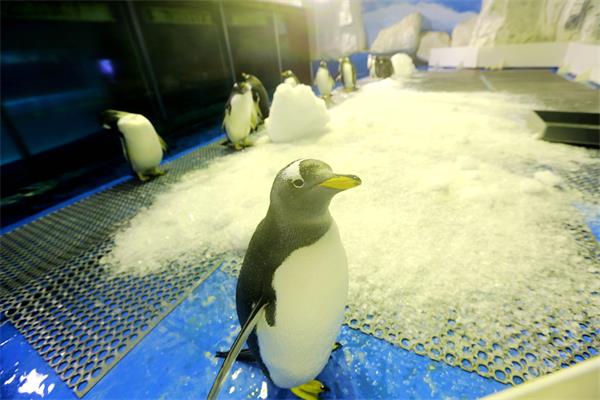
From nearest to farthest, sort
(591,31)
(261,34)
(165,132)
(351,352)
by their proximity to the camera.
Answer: (351,352)
(165,132)
(591,31)
(261,34)

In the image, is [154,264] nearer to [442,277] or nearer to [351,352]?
[351,352]

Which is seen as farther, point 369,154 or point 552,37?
point 552,37

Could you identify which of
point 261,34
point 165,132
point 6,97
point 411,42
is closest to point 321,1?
point 411,42

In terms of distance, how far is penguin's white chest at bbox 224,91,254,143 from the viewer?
2706 mm

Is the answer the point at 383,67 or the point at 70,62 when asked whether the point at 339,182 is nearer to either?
the point at 70,62

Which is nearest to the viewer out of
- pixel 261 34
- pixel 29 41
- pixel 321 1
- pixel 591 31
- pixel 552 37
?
pixel 29 41

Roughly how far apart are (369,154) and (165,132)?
3.06m

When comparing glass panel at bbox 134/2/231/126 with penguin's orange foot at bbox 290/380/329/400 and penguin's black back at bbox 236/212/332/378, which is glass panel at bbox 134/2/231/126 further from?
penguin's orange foot at bbox 290/380/329/400

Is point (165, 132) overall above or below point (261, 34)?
below

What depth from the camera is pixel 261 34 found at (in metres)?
6.68

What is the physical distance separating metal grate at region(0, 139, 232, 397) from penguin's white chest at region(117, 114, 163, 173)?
0.63m

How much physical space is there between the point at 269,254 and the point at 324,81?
5.11 meters

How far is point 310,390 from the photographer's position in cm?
74

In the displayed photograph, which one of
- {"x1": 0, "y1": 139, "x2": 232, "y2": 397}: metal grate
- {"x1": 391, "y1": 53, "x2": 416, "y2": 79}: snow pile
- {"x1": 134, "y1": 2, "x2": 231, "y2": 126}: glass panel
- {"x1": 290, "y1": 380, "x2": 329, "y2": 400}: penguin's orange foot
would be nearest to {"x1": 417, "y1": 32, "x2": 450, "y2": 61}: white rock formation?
{"x1": 391, "y1": 53, "x2": 416, "y2": 79}: snow pile
